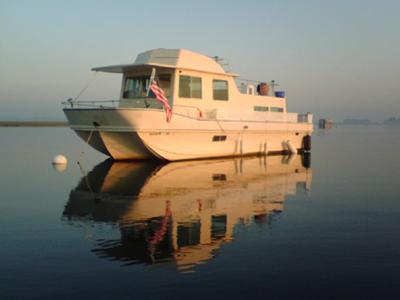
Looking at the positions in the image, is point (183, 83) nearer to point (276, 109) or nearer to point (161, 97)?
point (161, 97)

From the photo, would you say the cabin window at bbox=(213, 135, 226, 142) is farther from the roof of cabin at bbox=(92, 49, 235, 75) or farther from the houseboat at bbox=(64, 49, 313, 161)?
the roof of cabin at bbox=(92, 49, 235, 75)

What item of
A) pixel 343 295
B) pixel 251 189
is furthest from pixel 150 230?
pixel 251 189

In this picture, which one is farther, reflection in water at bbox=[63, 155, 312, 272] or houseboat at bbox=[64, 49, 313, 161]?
houseboat at bbox=[64, 49, 313, 161]

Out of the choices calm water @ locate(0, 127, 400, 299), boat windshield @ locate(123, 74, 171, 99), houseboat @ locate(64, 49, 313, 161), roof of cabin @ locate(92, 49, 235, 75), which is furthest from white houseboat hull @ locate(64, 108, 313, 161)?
calm water @ locate(0, 127, 400, 299)

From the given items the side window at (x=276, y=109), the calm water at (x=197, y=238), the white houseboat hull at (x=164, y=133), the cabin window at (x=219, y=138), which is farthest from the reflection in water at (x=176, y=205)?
the side window at (x=276, y=109)

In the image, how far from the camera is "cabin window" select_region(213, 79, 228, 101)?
24.4m

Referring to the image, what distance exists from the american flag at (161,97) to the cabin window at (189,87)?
2219mm

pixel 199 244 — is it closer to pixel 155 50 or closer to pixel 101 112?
pixel 101 112

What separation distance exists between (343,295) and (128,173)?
1359 cm

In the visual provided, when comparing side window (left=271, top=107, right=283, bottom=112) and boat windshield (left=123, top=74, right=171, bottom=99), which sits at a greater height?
boat windshield (left=123, top=74, right=171, bottom=99)

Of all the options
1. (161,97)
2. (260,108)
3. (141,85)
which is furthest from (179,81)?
(260,108)

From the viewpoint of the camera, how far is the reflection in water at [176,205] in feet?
25.7

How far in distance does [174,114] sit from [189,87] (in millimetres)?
2224

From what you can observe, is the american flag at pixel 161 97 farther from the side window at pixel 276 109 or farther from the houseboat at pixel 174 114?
the side window at pixel 276 109
